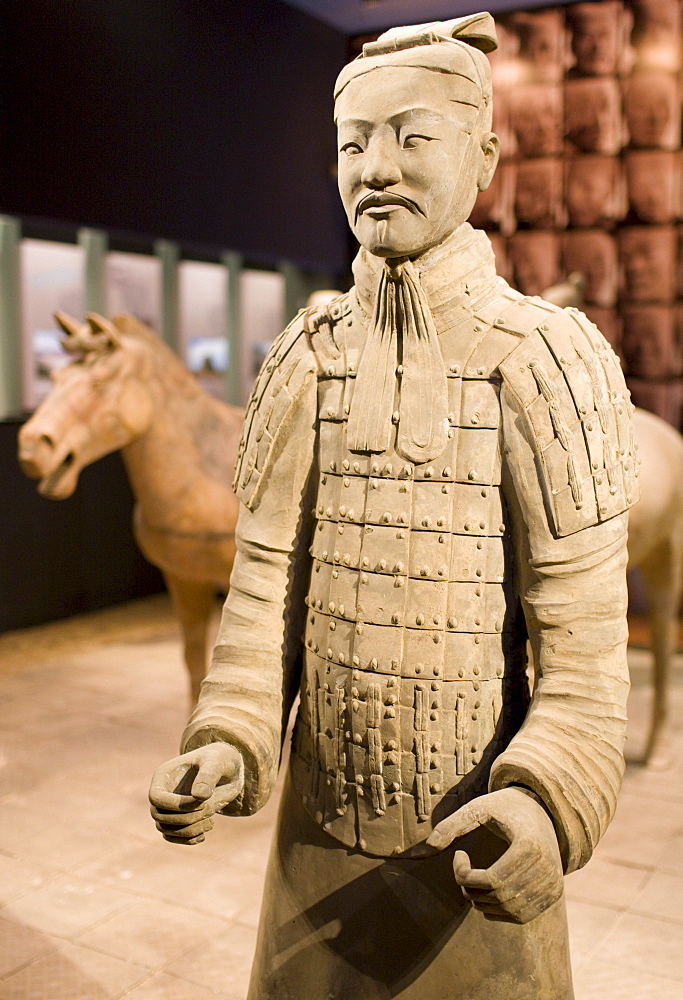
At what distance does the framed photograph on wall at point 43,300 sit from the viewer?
22.4ft

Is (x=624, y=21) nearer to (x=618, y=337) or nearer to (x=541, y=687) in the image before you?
(x=618, y=337)

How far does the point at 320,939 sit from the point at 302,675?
1.60 feet

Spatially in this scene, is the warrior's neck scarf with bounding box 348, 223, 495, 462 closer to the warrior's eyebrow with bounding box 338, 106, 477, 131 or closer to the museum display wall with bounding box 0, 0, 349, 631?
the warrior's eyebrow with bounding box 338, 106, 477, 131

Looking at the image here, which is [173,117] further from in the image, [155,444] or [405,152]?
[405,152]

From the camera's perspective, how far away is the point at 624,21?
654cm

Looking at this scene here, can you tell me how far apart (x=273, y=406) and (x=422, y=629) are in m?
0.51

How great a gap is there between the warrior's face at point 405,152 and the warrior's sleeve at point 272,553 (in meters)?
0.32

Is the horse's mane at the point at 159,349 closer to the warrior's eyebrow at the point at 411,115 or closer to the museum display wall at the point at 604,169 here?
the warrior's eyebrow at the point at 411,115

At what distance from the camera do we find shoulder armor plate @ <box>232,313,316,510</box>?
6.40ft

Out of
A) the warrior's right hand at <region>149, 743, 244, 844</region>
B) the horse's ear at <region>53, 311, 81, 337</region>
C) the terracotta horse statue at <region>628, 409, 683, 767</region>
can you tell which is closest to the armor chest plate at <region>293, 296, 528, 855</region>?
the warrior's right hand at <region>149, 743, 244, 844</region>

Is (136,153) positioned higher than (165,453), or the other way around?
(136,153)

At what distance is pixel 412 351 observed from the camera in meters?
1.84

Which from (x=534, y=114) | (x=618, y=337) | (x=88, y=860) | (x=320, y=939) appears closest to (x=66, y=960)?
(x=88, y=860)

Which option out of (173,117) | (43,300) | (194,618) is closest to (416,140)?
(194,618)
